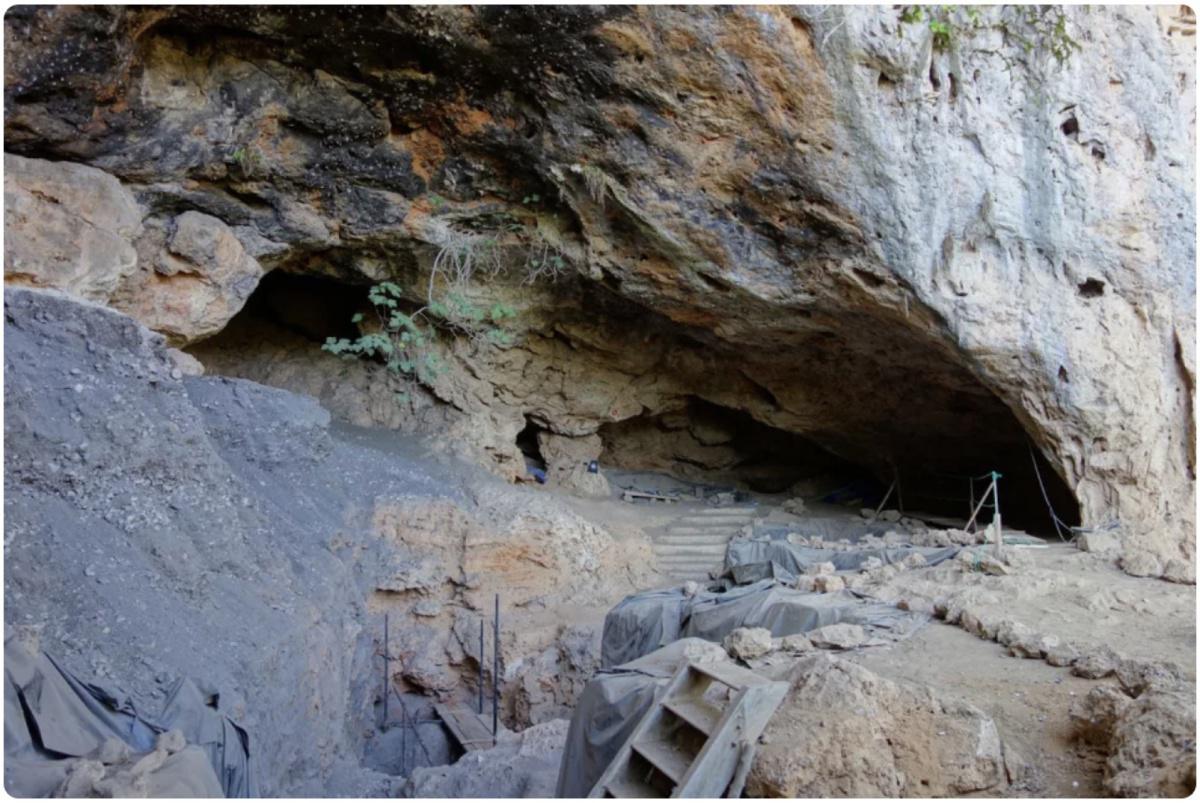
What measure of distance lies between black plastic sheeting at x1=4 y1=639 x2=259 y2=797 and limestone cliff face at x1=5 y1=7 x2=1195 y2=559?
4.00 m

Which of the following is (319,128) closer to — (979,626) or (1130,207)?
(979,626)

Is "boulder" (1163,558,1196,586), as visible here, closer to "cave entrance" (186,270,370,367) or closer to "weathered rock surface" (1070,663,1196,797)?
"weathered rock surface" (1070,663,1196,797)

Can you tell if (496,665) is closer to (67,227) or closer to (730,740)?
(67,227)

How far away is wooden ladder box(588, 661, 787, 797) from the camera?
12.5 ft

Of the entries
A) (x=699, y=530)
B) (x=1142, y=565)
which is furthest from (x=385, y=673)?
(x=1142, y=565)

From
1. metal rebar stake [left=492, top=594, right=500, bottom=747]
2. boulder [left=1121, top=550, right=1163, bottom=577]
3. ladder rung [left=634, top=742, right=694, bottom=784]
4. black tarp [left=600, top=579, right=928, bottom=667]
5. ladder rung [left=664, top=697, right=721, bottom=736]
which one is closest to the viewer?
ladder rung [left=634, top=742, right=694, bottom=784]

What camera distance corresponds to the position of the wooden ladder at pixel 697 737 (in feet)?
12.5

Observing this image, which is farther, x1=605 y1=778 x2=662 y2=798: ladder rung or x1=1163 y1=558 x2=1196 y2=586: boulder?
x1=1163 y1=558 x2=1196 y2=586: boulder

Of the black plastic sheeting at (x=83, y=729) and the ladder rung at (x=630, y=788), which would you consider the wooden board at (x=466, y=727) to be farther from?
the ladder rung at (x=630, y=788)


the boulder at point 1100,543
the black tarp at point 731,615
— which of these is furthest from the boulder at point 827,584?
the boulder at point 1100,543

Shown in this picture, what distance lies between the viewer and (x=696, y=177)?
9.04m

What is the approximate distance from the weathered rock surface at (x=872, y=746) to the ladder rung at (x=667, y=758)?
31 cm

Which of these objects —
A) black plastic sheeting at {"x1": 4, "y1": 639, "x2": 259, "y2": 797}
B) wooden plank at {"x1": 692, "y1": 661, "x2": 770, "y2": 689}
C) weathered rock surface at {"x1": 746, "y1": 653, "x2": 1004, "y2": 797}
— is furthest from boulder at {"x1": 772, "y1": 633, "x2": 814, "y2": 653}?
black plastic sheeting at {"x1": 4, "y1": 639, "x2": 259, "y2": 797}

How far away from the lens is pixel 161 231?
9039mm
